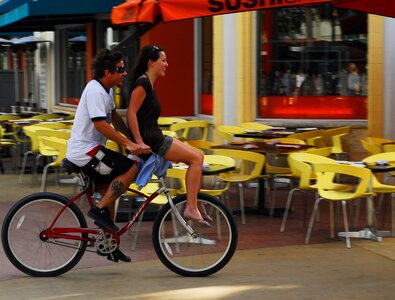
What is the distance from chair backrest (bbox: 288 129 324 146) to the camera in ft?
40.2

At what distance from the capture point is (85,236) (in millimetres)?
7160

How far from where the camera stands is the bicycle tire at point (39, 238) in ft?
23.3

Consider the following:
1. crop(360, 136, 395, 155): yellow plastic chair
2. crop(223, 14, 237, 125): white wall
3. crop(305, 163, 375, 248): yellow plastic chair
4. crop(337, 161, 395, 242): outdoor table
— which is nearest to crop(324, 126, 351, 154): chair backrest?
crop(360, 136, 395, 155): yellow plastic chair

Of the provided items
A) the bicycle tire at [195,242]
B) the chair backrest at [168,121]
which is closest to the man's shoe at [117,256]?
the bicycle tire at [195,242]

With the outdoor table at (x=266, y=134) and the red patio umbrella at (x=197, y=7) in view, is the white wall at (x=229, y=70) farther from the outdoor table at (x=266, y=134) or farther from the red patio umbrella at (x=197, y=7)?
the red patio umbrella at (x=197, y=7)

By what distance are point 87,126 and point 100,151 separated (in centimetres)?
22

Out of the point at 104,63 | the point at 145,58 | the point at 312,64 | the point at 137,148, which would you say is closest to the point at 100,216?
the point at 137,148

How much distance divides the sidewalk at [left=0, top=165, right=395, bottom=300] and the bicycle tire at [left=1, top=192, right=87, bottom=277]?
0.12 m

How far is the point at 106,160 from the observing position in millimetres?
7012

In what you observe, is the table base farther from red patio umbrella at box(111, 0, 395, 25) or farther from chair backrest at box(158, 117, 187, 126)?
chair backrest at box(158, 117, 187, 126)

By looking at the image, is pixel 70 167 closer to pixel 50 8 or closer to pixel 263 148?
pixel 263 148

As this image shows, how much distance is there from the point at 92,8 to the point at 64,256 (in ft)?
30.7

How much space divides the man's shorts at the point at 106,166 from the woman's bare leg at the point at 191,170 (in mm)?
348

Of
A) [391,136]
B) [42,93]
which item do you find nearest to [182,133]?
[391,136]
